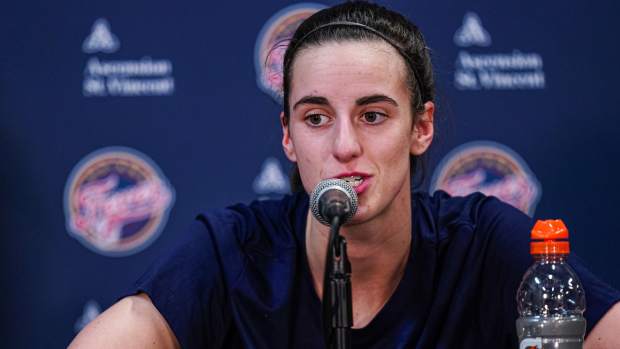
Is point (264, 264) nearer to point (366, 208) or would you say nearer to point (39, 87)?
point (366, 208)

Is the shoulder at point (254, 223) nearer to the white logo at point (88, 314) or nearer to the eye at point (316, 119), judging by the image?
the eye at point (316, 119)

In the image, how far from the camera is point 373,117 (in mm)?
1779

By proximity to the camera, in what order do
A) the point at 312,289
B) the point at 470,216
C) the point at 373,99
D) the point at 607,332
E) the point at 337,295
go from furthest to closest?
the point at 470,216, the point at 312,289, the point at 373,99, the point at 607,332, the point at 337,295

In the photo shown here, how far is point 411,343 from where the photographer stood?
6.04 ft

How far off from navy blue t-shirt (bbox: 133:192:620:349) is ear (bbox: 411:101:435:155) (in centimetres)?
18

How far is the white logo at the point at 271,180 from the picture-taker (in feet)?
8.40

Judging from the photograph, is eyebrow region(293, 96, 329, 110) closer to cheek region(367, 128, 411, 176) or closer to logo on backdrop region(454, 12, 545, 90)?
cheek region(367, 128, 411, 176)

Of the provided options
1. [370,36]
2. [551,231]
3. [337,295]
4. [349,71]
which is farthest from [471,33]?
[337,295]

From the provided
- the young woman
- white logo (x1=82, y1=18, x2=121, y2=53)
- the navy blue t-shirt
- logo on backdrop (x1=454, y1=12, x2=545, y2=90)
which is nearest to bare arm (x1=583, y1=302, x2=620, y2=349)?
the young woman

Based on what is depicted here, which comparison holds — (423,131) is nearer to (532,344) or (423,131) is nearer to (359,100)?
(359,100)

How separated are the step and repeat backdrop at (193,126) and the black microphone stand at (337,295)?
1323mm

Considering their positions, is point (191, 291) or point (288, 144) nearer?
point (191, 291)

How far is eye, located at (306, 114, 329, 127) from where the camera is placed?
1.77 meters

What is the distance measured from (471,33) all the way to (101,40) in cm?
105
